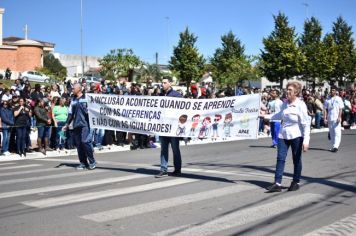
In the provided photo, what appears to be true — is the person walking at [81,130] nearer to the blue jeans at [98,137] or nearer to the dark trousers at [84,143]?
the dark trousers at [84,143]

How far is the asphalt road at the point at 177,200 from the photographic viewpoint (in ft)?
20.4

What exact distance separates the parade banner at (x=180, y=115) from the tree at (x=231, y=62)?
167 ft

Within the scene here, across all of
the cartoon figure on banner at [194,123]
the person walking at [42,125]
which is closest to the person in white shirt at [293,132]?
the cartoon figure on banner at [194,123]

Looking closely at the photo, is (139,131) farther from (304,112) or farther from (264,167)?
(304,112)

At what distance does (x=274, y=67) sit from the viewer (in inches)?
2087

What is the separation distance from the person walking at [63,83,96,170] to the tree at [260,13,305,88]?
42.8 meters

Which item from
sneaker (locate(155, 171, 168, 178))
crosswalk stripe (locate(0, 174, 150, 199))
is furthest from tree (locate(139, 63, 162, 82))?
crosswalk stripe (locate(0, 174, 150, 199))

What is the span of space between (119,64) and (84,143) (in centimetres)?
5825

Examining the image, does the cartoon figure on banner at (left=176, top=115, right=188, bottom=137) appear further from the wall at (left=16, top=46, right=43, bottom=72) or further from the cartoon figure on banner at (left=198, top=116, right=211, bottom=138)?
the wall at (left=16, top=46, right=43, bottom=72)

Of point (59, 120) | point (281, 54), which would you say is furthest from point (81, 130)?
point (281, 54)

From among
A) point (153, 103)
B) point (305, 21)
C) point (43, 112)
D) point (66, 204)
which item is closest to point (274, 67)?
point (305, 21)

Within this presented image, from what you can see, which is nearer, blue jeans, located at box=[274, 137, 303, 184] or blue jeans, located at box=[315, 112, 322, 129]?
blue jeans, located at box=[274, 137, 303, 184]

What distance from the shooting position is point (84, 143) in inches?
440

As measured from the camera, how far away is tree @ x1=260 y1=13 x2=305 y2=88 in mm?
52250
